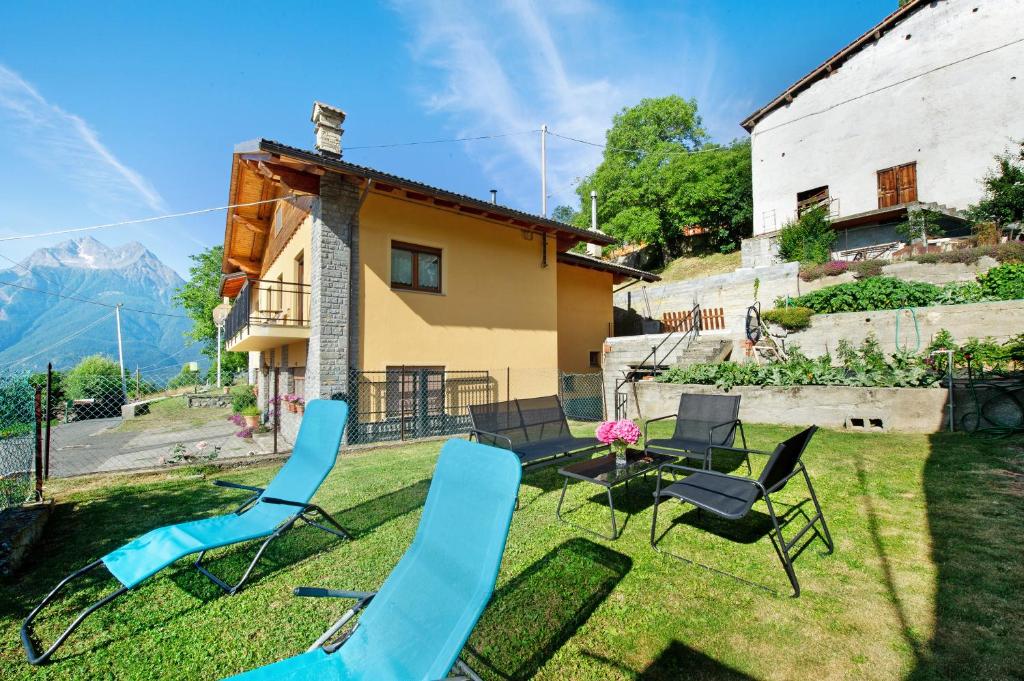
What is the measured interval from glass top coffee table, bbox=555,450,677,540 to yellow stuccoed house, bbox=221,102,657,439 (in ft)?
16.3

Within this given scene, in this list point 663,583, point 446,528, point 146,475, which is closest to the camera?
point 446,528

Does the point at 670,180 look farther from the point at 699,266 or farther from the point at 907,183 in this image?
the point at 907,183

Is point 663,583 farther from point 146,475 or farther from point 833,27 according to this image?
point 833,27

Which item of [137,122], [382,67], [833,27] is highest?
[833,27]

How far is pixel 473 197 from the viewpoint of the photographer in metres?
9.95

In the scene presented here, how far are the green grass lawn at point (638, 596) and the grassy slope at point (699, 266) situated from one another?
78.5ft

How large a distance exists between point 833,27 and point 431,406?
118 ft

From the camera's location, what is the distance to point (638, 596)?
2.59m

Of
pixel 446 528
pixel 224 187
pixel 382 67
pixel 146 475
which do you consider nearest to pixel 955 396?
pixel 446 528

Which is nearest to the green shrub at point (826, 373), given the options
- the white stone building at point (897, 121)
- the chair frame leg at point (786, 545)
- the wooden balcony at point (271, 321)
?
the chair frame leg at point (786, 545)

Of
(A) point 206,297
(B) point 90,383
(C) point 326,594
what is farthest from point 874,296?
(A) point 206,297

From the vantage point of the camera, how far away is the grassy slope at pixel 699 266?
2621 cm

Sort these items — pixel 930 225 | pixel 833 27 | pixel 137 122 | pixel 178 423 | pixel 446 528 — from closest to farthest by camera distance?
pixel 446 528, pixel 137 122, pixel 178 423, pixel 930 225, pixel 833 27

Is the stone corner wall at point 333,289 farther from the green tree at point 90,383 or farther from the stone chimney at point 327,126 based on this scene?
the green tree at point 90,383
